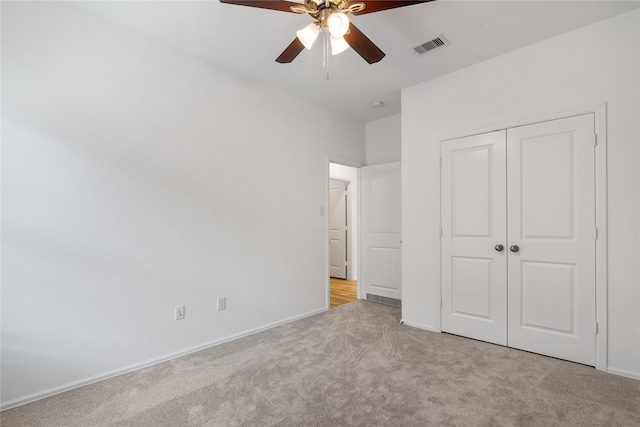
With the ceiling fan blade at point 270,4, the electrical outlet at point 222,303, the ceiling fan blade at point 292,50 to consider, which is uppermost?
the ceiling fan blade at point 270,4

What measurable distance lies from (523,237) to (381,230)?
1.99m

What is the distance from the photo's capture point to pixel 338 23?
5.76 feet

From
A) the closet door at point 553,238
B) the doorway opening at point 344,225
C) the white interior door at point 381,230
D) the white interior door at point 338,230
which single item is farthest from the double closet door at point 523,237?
the white interior door at point 338,230

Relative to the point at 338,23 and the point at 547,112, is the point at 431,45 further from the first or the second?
the point at 338,23

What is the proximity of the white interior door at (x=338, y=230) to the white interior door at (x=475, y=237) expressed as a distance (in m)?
3.05

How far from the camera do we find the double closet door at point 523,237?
8.20 feet

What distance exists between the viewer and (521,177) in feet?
9.13

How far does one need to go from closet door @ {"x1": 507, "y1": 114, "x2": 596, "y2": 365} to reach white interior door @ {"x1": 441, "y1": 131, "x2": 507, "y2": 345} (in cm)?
9

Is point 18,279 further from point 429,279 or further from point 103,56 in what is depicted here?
point 429,279

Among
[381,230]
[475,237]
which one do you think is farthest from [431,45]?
[381,230]

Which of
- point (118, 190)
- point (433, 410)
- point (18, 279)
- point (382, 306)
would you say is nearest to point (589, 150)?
point (433, 410)

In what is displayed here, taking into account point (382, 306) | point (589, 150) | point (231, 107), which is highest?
point (231, 107)

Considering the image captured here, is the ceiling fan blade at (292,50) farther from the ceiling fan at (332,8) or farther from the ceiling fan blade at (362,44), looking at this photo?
the ceiling fan blade at (362,44)

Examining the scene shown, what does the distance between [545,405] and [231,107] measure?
139 inches
